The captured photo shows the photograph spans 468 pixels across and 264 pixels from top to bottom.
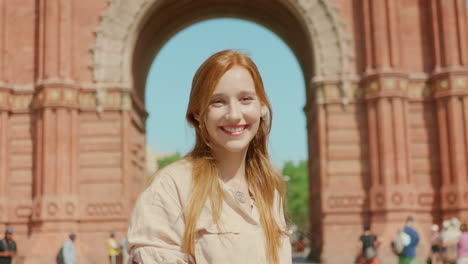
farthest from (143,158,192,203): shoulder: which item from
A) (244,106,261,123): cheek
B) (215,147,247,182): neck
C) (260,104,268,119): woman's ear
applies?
(260,104,268,119): woman's ear

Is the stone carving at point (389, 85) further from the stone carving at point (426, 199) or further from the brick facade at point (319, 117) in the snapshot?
the stone carving at point (426, 199)

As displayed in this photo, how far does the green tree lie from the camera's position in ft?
332

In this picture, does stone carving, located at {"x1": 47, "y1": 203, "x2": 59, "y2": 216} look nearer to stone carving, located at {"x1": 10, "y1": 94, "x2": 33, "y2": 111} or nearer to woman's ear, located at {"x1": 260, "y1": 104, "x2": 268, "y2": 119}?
stone carving, located at {"x1": 10, "y1": 94, "x2": 33, "y2": 111}

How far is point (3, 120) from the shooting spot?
23.3 meters

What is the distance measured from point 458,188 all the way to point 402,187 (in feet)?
6.43

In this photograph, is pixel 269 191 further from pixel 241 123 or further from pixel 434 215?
pixel 434 215

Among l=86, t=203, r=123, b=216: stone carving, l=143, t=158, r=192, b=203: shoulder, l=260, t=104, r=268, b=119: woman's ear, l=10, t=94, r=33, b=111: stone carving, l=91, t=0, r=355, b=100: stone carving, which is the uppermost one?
l=91, t=0, r=355, b=100: stone carving

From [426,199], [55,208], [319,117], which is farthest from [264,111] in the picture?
[426,199]

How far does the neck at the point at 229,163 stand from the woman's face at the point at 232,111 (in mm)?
34

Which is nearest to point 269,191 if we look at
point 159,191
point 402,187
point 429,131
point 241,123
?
point 241,123

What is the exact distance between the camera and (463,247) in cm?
1214

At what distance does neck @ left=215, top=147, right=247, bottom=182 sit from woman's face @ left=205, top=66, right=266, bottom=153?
0.03 metres

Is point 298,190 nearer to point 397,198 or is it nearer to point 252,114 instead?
point 397,198

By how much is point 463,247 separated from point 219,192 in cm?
1110
